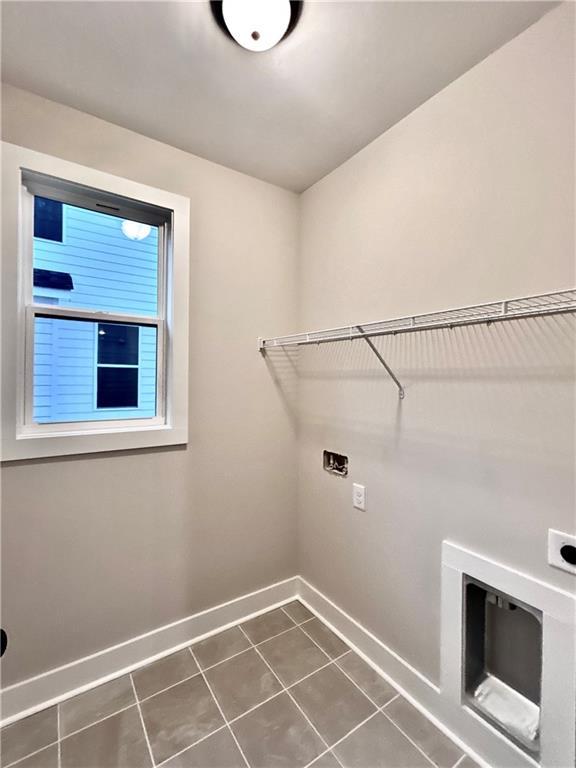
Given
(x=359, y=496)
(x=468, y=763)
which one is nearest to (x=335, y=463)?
(x=359, y=496)

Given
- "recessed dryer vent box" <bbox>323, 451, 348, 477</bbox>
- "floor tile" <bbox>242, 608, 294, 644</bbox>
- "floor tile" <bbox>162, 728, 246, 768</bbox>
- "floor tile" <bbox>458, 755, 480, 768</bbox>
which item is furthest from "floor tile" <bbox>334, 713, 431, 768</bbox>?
"recessed dryer vent box" <bbox>323, 451, 348, 477</bbox>

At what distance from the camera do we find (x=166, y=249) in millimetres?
1731

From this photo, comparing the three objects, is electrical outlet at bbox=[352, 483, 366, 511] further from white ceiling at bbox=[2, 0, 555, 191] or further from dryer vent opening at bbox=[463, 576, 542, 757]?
white ceiling at bbox=[2, 0, 555, 191]

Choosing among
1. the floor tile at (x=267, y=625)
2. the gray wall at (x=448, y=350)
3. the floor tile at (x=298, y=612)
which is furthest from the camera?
the floor tile at (x=298, y=612)

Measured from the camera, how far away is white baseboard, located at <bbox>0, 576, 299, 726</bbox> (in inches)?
53.0

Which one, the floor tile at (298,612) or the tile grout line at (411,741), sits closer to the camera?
the tile grout line at (411,741)

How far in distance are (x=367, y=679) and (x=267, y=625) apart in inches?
22.9

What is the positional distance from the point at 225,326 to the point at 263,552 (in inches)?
52.0

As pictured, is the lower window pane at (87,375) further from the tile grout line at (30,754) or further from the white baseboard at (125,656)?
the tile grout line at (30,754)

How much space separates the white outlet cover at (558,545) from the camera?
0.99 meters

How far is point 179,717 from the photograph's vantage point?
1.33 m

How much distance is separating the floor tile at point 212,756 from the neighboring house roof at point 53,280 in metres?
1.85

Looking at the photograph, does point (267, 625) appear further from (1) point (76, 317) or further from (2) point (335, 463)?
(1) point (76, 317)

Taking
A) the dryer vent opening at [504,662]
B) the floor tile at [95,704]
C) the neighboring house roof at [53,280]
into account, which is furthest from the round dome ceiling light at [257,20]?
the floor tile at [95,704]
